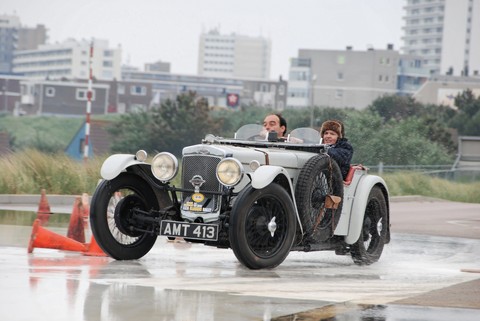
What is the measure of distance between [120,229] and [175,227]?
783 mm

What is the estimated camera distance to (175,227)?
453 inches

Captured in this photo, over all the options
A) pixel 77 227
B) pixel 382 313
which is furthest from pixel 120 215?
pixel 382 313

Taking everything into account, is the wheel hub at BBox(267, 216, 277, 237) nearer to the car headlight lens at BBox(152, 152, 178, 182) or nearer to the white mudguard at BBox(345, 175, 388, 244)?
the car headlight lens at BBox(152, 152, 178, 182)

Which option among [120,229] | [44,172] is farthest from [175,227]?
[44,172]

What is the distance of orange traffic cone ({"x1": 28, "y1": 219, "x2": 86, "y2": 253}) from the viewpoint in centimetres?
1230

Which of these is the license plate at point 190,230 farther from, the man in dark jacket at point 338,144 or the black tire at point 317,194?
the man in dark jacket at point 338,144

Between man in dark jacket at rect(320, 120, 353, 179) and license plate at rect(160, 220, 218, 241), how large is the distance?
2081 mm

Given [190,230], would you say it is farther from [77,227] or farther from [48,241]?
[77,227]

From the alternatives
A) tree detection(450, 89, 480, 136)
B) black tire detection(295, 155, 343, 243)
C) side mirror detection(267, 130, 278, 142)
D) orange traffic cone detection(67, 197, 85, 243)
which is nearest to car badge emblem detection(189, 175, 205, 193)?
black tire detection(295, 155, 343, 243)

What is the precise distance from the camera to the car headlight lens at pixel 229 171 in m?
11.4

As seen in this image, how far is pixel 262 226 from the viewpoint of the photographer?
37.9 feet

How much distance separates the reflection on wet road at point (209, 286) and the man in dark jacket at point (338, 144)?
1.07 meters

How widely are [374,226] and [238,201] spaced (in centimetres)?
273

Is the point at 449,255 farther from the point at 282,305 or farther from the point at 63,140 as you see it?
the point at 63,140
